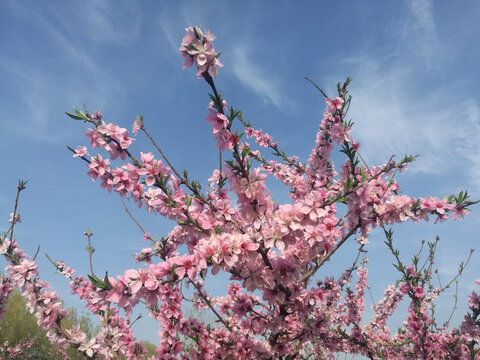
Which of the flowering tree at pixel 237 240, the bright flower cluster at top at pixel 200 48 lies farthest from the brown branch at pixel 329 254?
the bright flower cluster at top at pixel 200 48

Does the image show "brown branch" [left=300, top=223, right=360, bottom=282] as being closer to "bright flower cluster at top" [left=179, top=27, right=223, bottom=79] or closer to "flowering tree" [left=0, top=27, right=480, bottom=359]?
"flowering tree" [left=0, top=27, right=480, bottom=359]

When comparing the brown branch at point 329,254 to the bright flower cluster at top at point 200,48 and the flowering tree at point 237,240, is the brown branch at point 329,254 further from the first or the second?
the bright flower cluster at top at point 200,48

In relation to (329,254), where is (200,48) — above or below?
above

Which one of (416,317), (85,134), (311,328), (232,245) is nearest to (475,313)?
(416,317)

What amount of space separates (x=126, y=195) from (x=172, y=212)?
0.85 m

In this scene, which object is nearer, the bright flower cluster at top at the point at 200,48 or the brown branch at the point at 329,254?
the bright flower cluster at top at the point at 200,48

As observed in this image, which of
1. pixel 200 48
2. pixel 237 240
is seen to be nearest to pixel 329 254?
pixel 237 240

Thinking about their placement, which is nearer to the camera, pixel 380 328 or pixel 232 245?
pixel 232 245

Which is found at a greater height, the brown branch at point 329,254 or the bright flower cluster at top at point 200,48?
the bright flower cluster at top at point 200,48

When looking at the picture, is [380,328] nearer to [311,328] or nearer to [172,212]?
[311,328]

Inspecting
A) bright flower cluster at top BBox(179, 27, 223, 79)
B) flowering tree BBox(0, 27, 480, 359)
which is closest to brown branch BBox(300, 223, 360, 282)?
flowering tree BBox(0, 27, 480, 359)

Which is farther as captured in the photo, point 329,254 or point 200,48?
point 329,254

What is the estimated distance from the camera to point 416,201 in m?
3.29

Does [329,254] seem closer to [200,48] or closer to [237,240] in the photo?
[237,240]
